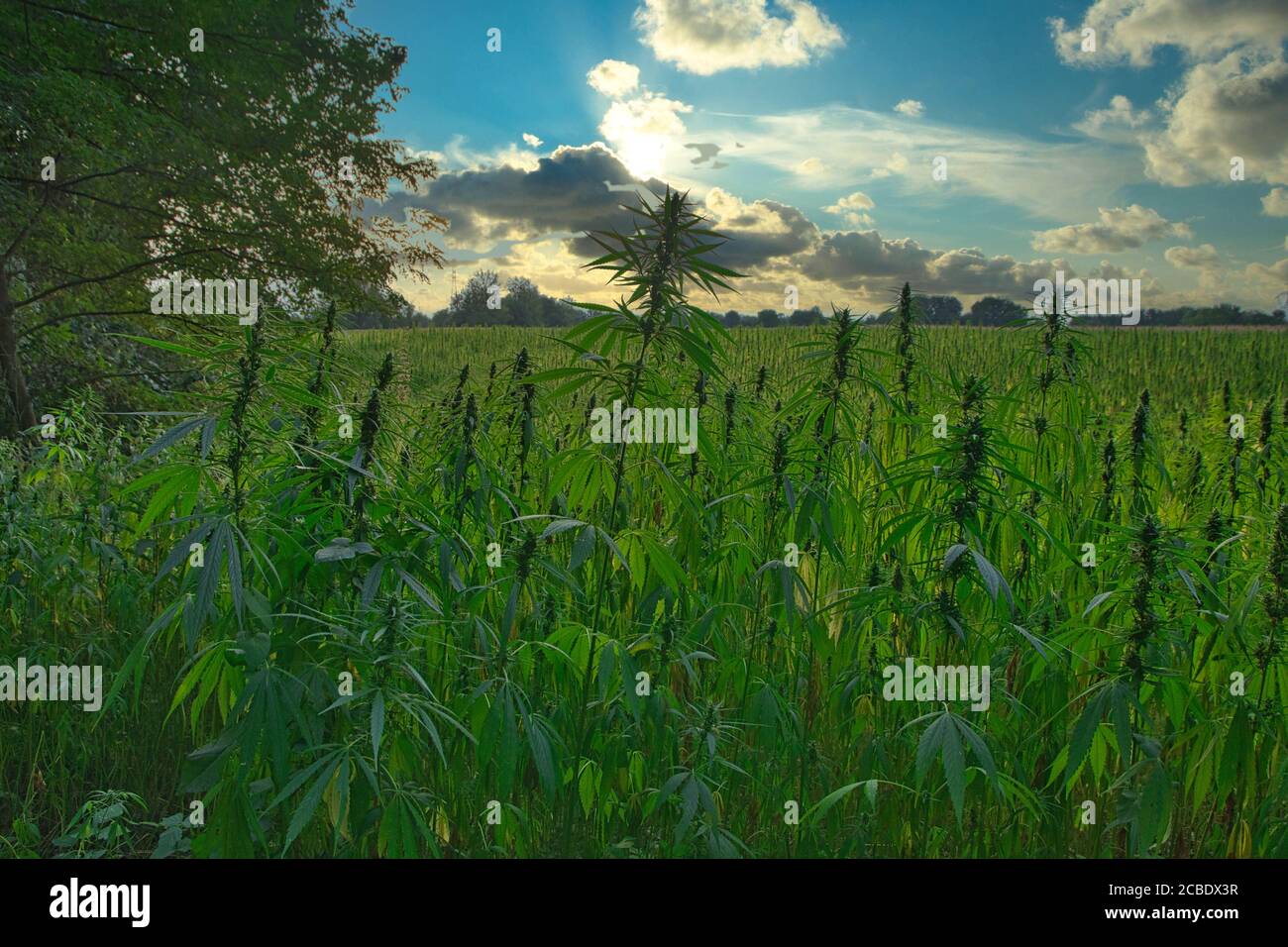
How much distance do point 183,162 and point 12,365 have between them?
243 centimetres

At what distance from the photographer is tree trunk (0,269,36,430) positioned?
278 inches

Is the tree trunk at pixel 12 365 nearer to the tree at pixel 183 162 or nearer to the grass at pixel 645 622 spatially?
the tree at pixel 183 162

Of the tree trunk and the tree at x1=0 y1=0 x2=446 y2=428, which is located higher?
the tree at x1=0 y1=0 x2=446 y2=428

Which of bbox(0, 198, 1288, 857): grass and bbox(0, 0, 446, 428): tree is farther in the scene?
bbox(0, 0, 446, 428): tree

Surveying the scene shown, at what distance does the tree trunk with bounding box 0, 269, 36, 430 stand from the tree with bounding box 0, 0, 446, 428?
0.02 metres

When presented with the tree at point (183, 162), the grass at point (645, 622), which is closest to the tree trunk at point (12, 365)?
the tree at point (183, 162)

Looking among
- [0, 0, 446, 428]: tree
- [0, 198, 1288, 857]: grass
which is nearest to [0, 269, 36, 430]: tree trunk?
[0, 0, 446, 428]: tree

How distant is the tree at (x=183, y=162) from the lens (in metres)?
7.08

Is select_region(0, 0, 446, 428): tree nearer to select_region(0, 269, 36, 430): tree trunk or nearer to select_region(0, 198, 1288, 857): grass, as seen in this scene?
select_region(0, 269, 36, 430): tree trunk

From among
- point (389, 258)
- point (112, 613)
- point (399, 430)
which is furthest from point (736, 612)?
point (389, 258)

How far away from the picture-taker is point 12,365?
706 centimetres

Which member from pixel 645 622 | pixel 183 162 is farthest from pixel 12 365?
pixel 645 622

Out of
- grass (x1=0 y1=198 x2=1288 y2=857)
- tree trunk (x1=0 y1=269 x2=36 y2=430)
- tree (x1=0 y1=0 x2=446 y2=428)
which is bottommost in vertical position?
grass (x1=0 y1=198 x2=1288 y2=857)

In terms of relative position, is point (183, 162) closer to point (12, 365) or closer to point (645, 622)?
point (12, 365)
